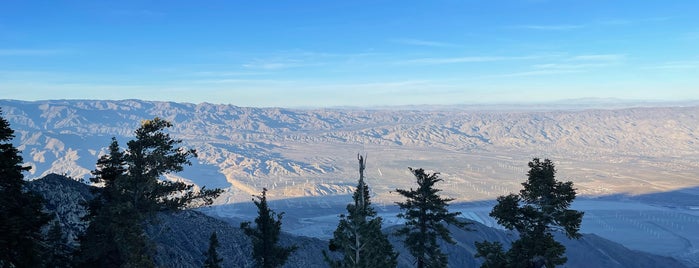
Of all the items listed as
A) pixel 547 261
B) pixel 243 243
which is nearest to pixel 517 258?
pixel 547 261

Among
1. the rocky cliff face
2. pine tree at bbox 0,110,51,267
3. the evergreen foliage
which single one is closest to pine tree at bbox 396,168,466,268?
the rocky cliff face

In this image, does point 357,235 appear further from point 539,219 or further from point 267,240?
point 267,240

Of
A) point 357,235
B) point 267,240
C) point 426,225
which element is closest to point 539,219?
point 426,225

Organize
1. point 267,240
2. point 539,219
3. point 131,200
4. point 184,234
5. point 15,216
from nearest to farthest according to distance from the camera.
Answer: point 15,216 < point 539,219 < point 131,200 < point 267,240 < point 184,234

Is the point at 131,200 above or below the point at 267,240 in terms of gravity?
above

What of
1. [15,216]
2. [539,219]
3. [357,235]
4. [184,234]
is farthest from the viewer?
[184,234]

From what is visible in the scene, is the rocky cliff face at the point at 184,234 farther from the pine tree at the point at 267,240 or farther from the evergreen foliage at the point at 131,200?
the pine tree at the point at 267,240

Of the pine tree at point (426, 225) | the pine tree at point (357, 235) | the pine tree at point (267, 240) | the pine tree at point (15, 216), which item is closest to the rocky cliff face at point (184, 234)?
the pine tree at point (426, 225)

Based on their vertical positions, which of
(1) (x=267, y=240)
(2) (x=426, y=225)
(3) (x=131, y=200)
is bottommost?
(1) (x=267, y=240)
